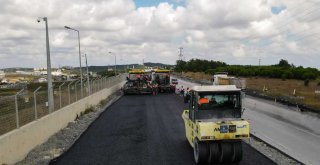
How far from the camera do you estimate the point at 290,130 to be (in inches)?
734

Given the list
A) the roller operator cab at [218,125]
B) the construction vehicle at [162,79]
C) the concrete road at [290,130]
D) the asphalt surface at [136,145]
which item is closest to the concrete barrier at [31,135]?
the asphalt surface at [136,145]

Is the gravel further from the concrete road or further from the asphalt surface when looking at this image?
the concrete road

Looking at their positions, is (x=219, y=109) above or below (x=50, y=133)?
above

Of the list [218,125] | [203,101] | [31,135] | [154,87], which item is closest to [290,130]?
[203,101]

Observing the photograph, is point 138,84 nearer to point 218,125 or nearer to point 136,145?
point 136,145

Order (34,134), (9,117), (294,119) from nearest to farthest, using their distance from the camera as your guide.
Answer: (9,117)
(34,134)
(294,119)

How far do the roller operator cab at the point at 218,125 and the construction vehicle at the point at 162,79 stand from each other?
1288 inches

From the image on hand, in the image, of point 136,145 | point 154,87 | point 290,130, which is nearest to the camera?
point 136,145

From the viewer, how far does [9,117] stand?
496 inches

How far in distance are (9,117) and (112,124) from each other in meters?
8.72

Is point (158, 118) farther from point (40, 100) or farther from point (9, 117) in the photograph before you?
point (9, 117)

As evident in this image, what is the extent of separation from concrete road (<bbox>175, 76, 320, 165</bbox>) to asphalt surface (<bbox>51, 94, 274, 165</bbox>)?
5.36ft

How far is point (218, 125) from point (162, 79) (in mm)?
34184

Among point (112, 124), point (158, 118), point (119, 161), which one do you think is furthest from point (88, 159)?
point (158, 118)
